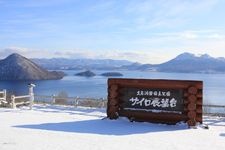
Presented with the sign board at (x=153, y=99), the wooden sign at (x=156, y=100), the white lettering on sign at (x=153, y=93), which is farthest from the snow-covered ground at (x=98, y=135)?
the white lettering on sign at (x=153, y=93)

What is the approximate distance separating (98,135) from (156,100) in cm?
A: 454

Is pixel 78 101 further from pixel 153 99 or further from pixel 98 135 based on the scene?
pixel 98 135

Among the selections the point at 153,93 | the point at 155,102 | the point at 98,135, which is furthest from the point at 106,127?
the point at 153,93

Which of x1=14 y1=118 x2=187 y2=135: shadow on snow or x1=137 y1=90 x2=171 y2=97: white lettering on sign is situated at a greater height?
x1=137 y1=90 x2=171 y2=97: white lettering on sign

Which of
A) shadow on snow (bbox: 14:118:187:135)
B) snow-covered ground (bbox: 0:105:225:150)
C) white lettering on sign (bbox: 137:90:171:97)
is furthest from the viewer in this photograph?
white lettering on sign (bbox: 137:90:171:97)

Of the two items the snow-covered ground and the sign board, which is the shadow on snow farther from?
the sign board

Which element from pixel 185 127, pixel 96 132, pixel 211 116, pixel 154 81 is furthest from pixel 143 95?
pixel 211 116

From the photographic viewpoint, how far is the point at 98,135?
583 inches

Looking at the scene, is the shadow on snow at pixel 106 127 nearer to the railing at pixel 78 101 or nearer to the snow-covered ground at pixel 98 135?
the snow-covered ground at pixel 98 135

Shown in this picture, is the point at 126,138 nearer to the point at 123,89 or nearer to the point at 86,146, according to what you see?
the point at 86,146

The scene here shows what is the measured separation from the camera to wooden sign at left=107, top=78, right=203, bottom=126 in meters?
17.7

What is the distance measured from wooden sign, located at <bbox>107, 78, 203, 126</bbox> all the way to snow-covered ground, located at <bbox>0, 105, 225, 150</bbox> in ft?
1.42

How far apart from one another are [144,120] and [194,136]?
3829 millimetres

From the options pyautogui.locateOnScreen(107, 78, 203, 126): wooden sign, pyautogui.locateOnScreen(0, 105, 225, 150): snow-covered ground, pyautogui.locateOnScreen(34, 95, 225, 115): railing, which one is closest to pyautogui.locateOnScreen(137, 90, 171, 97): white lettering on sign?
pyautogui.locateOnScreen(107, 78, 203, 126): wooden sign
